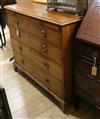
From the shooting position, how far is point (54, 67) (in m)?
1.81

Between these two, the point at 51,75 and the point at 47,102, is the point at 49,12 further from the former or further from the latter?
the point at 47,102

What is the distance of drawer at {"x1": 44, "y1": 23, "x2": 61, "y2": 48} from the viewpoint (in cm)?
159

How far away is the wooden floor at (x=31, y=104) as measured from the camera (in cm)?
187

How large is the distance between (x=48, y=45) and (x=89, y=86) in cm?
53

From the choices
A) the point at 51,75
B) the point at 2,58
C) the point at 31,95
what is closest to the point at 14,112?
the point at 31,95

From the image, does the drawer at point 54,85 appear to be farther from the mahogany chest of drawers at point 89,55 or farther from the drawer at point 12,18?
the drawer at point 12,18

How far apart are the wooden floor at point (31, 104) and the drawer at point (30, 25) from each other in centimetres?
72

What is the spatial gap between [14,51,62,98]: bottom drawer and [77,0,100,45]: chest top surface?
54cm

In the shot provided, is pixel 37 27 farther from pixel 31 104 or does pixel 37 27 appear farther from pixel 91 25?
pixel 31 104

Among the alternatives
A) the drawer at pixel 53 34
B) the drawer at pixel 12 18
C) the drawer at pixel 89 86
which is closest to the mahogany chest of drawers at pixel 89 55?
the drawer at pixel 89 86

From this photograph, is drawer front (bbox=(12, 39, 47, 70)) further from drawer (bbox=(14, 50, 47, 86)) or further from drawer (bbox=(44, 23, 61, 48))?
drawer (bbox=(44, 23, 61, 48))

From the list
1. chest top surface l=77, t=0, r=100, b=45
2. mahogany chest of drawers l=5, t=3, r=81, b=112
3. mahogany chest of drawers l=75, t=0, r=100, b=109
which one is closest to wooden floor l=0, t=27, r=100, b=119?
mahogany chest of drawers l=5, t=3, r=81, b=112

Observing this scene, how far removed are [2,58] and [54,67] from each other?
61.4 inches

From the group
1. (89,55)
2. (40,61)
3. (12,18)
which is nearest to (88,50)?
(89,55)
